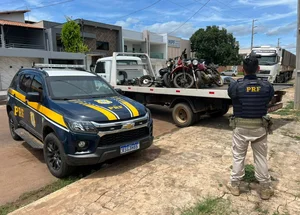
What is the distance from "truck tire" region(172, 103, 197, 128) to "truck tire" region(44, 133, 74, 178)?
3994mm

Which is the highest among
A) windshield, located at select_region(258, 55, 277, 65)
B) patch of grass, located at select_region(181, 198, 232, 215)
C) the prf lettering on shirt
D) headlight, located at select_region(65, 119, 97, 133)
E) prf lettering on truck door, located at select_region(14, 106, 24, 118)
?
windshield, located at select_region(258, 55, 277, 65)

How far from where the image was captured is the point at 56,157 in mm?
4195

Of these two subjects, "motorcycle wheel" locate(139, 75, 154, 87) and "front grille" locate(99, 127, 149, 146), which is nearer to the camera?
"front grille" locate(99, 127, 149, 146)

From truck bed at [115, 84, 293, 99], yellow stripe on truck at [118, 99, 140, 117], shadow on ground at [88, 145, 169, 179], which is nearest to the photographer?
shadow on ground at [88, 145, 169, 179]

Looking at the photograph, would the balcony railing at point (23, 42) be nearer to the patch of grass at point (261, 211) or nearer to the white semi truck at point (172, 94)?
the white semi truck at point (172, 94)

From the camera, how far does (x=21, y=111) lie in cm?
556

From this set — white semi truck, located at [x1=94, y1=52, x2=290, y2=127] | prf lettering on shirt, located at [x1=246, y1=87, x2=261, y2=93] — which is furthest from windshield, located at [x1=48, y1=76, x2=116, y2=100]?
prf lettering on shirt, located at [x1=246, y1=87, x2=261, y2=93]

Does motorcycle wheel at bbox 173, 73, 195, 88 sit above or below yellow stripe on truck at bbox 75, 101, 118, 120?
above

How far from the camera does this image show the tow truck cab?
12.6 feet

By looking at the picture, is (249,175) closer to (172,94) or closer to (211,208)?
(211,208)

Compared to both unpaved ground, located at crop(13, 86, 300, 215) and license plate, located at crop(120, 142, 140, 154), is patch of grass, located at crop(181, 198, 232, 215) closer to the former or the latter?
unpaved ground, located at crop(13, 86, 300, 215)

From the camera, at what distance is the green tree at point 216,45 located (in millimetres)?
46156

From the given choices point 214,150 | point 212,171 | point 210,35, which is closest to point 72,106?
point 212,171

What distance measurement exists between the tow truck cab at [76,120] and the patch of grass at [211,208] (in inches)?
58.9
